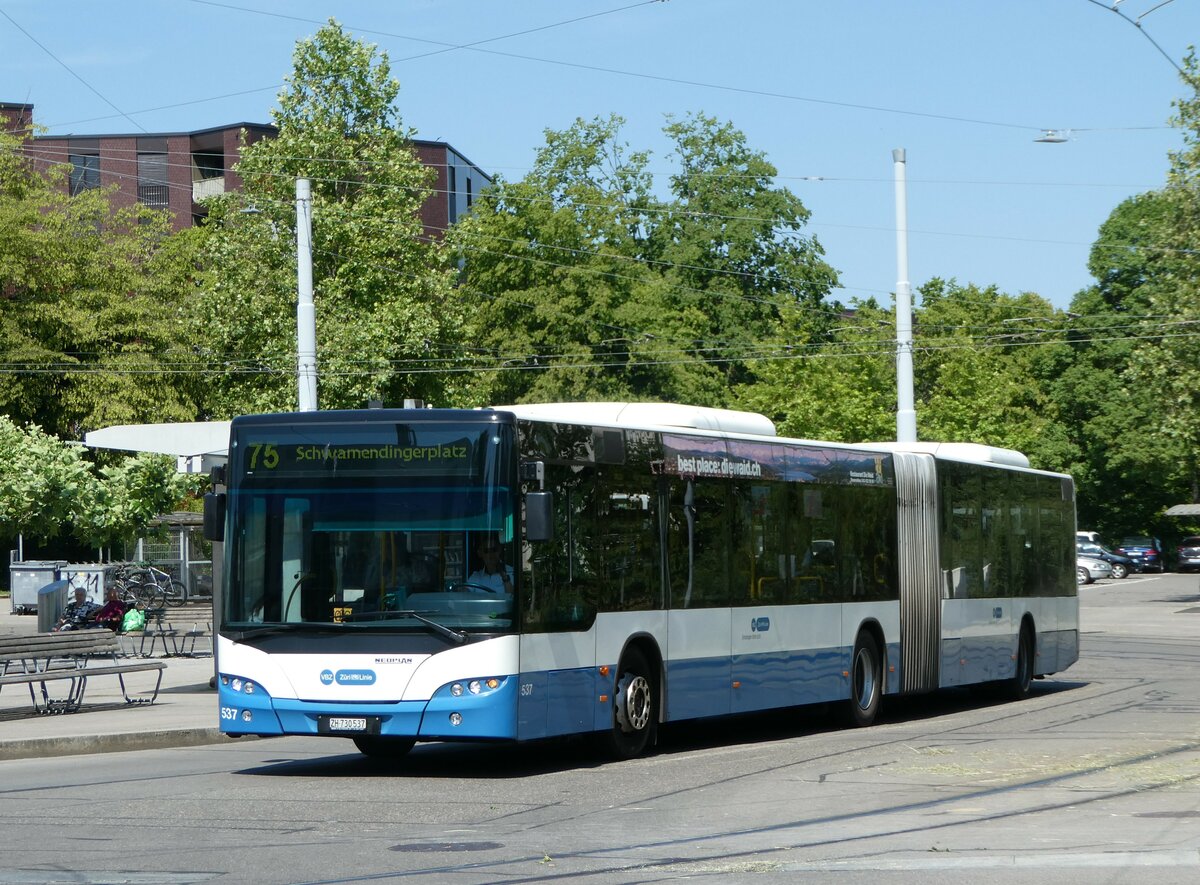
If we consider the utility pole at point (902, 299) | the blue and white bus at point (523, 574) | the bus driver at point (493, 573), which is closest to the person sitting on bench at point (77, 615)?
the utility pole at point (902, 299)

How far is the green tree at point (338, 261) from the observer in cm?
5156

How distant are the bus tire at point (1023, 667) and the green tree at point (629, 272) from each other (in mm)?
33545

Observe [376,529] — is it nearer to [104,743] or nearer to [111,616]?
[104,743]

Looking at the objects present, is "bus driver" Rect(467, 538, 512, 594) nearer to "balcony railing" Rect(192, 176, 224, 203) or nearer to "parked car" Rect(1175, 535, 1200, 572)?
"parked car" Rect(1175, 535, 1200, 572)

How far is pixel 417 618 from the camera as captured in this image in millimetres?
12789

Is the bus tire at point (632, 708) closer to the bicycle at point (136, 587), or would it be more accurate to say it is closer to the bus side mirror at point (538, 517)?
the bus side mirror at point (538, 517)

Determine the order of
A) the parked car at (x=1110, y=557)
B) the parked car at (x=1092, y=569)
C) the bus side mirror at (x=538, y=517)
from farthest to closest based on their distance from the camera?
the parked car at (x=1110, y=557) < the parked car at (x=1092, y=569) < the bus side mirror at (x=538, y=517)

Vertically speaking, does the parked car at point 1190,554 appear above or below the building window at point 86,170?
below

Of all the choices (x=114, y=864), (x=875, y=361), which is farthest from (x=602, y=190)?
(x=114, y=864)

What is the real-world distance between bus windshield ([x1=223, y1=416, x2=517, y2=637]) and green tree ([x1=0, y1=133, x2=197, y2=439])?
48.5m

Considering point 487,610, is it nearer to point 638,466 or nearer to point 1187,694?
point 638,466

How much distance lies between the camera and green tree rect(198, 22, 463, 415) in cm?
5156

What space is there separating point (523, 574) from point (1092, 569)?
2562 inches

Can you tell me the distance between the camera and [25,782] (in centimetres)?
1312
